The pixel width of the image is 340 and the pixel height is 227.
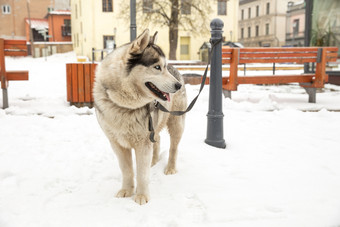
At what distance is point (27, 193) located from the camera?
3.05 meters

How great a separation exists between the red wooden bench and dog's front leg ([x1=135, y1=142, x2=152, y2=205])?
15.4ft

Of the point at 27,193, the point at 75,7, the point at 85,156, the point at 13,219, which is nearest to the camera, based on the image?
the point at 13,219

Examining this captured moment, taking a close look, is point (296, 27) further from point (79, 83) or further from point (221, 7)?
point (79, 83)

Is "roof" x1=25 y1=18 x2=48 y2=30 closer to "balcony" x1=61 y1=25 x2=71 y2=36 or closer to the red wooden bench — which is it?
"balcony" x1=61 y1=25 x2=71 y2=36

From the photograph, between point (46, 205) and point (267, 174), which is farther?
point (267, 174)

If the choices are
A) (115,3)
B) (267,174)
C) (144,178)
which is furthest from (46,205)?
(115,3)

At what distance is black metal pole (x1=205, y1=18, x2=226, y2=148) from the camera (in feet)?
14.2

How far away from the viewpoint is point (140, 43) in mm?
2582

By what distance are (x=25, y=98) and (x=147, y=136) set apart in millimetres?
6551

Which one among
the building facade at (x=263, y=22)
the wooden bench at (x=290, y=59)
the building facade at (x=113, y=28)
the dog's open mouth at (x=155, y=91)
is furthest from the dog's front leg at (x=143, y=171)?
the building facade at (x=263, y=22)

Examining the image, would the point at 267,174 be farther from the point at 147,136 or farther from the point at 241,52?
the point at 241,52

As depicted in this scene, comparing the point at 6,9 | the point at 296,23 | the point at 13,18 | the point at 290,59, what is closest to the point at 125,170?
the point at 290,59

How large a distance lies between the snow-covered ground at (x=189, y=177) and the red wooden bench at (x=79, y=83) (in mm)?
1129

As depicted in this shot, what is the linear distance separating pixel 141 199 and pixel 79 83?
4961 mm
